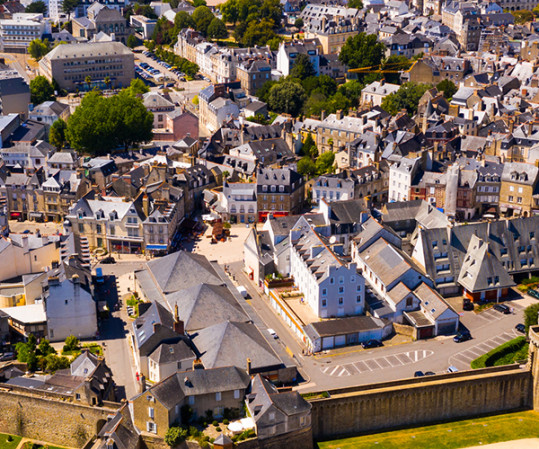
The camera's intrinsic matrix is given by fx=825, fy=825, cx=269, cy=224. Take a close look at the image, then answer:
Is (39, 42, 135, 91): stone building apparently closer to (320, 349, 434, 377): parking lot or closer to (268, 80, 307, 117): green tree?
(268, 80, 307, 117): green tree

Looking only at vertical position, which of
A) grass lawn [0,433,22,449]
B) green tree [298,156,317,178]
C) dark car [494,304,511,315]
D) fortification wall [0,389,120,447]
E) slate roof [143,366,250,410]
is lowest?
grass lawn [0,433,22,449]

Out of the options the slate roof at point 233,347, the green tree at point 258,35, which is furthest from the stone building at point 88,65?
the slate roof at point 233,347

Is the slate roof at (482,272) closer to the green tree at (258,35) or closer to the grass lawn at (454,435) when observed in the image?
the grass lawn at (454,435)

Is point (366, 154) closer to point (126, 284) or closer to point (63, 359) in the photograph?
point (126, 284)

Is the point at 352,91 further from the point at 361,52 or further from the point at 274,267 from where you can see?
the point at 274,267

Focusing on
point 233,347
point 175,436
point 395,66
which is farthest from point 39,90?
point 175,436

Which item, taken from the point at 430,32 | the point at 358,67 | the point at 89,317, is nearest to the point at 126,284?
the point at 89,317

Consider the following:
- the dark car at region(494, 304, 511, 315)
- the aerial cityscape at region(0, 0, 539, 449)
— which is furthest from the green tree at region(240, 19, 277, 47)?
the dark car at region(494, 304, 511, 315)
